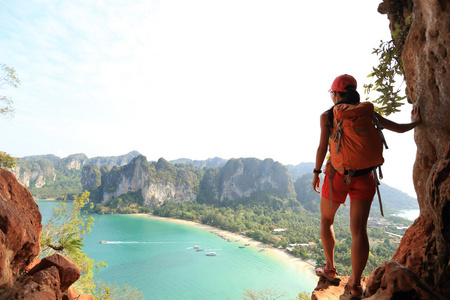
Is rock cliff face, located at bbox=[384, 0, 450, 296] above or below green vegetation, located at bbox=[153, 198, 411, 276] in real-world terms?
above

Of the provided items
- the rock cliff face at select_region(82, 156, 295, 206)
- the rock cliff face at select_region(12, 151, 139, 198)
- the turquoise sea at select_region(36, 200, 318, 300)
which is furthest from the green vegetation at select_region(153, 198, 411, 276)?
the rock cliff face at select_region(12, 151, 139, 198)

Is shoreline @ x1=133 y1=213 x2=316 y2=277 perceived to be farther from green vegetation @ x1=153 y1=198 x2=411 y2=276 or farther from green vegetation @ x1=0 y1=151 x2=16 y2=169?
green vegetation @ x1=0 y1=151 x2=16 y2=169

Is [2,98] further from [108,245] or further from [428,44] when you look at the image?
[108,245]

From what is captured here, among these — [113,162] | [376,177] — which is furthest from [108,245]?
[113,162]

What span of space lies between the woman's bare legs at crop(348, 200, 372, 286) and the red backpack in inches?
6.6

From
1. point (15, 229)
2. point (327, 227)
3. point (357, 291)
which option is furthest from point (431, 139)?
point (15, 229)

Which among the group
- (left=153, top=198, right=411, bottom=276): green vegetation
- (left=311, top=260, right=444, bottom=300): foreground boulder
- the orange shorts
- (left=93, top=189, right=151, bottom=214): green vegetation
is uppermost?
the orange shorts

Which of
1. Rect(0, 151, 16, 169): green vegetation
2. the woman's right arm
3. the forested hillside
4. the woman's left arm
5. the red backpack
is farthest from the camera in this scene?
the forested hillside

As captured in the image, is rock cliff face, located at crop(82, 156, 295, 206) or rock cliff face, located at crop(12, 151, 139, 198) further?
rock cliff face, located at crop(12, 151, 139, 198)

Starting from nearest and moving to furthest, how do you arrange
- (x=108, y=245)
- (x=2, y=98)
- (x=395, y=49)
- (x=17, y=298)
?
(x=17, y=298) → (x=395, y=49) → (x=2, y=98) → (x=108, y=245)

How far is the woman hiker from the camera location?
1.23 meters

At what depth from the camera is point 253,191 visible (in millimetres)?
57625

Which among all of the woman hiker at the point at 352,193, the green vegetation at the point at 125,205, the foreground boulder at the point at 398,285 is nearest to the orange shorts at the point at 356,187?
the woman hiker at the point at 352,193

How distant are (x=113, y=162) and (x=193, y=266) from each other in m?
101
